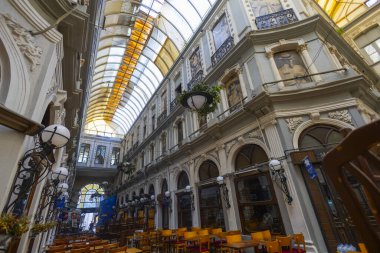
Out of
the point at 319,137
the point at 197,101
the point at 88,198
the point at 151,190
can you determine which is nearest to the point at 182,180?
the point at 151,190

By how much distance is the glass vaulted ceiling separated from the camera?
1536cm

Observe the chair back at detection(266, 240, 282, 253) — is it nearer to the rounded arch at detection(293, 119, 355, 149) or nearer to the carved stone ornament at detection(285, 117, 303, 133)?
the rounded arch at detection(293, 119, 355, 149)

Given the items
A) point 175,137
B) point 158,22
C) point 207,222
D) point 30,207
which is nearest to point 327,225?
point 207,222

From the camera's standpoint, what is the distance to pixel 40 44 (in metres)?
3.91

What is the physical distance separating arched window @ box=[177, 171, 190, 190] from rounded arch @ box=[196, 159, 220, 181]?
162 cm

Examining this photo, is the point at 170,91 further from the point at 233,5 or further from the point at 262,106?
the point at 262,106

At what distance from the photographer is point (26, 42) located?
3.59 meters

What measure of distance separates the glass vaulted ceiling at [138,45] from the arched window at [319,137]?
10784 millimetres

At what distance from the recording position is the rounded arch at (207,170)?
31.9ft

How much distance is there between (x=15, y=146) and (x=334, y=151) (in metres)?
4.04

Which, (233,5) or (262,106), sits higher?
(233,5)

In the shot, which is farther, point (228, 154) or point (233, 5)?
point (233, 5)

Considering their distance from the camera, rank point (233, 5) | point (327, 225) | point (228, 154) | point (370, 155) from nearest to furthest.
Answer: point (370, 155), point (327, 225), point (228, 154), point (233, 5)

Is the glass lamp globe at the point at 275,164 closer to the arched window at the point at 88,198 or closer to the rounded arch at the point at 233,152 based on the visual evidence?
the rounded arch at the point at 233,152
